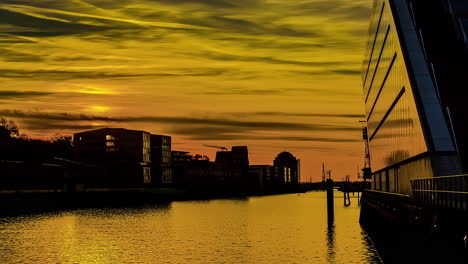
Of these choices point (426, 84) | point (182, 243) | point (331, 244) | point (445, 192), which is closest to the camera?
point (445, 192)

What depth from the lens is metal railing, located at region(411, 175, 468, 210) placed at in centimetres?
2264

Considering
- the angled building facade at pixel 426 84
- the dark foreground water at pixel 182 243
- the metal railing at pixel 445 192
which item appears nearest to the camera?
the metal railing at pixel 445 192

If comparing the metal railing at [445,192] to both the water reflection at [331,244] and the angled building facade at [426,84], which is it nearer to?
the water reflection at [331,244]

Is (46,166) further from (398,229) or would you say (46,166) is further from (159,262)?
(398,229)

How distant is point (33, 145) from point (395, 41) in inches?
5962

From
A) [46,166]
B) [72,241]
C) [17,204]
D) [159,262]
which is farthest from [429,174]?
[46,166]

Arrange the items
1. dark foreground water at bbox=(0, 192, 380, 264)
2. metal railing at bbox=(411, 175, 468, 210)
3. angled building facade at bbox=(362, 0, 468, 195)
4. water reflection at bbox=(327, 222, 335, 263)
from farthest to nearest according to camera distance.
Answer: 1. angled building facade at bbox=(362, 0, 468, 195)
2. water reflection at bbox=(327, 222, 335, 263)
3. dark foreground water at bbox=(0, 192, 380, 264)
4. metal railing at bbox=(411, 175, 468, 210)

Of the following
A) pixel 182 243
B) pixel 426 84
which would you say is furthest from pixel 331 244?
pixel 426 84

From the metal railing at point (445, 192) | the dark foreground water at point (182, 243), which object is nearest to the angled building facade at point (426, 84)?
the dark foreground water at point (182, 243)

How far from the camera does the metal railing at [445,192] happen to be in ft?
74.3

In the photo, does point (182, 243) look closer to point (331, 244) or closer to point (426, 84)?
point (331, 244)

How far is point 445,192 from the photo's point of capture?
24.7m

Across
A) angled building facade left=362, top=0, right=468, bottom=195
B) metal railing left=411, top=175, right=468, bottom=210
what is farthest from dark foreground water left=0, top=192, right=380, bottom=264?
angled building facade left=362, top=0, right=468, bottom=195

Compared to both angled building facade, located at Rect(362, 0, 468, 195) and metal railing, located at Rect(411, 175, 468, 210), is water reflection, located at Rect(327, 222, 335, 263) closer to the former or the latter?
metal railing, located at Rect(411, 175, 468, 210)
